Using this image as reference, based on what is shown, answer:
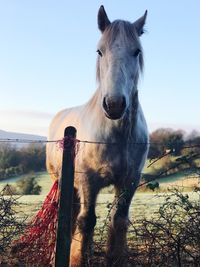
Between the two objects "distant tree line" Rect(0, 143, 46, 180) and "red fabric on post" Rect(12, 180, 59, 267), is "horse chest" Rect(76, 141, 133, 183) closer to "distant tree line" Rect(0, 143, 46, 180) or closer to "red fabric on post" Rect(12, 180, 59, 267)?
"red fabric on post" Rect(12, 180, 59, 267)

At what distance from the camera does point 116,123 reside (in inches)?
180

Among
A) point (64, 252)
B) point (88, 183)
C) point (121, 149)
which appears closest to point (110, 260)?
point (88, 183)

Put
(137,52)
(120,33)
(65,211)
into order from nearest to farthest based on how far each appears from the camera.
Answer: (65,211) → (120,33) → (137,52)

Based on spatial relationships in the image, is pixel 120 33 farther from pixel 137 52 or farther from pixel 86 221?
pixel 86 221

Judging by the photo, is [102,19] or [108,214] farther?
[102,19]

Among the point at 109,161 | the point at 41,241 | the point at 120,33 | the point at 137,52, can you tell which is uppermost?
the point at 120,33

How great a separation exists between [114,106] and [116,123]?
0.85 meters

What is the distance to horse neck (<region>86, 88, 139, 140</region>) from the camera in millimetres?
4586

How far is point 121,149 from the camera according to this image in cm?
457

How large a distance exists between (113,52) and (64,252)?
2015mm

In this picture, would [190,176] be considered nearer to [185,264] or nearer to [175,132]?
[185,264]

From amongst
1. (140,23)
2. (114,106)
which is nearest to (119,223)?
(114,106)

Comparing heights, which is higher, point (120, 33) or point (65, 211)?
point (120, 33)

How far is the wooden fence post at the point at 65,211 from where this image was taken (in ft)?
10.4
